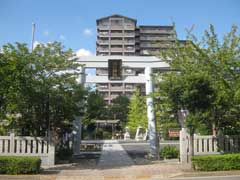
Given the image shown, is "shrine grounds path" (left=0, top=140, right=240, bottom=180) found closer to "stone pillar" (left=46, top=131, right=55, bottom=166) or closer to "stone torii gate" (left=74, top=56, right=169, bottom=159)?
"stone pillar" (left=46, top=131, right=55, bottom=166)

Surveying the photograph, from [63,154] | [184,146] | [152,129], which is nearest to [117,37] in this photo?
[152,129]

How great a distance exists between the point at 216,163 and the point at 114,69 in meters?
8.53

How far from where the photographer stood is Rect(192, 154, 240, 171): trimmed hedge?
1259 centimetres

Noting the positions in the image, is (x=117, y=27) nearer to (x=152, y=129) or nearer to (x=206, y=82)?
(x=152, y=129)

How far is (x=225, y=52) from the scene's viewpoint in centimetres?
1490

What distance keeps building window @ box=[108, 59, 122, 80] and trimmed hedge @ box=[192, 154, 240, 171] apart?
7532 mm

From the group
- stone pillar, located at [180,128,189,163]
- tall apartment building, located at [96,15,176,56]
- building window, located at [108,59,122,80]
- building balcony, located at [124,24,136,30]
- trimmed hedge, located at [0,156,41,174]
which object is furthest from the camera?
building balcony, located at [124,24,136,30]

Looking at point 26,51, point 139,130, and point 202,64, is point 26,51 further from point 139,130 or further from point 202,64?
point 139,130

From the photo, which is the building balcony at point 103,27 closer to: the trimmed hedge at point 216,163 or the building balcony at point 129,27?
the building balcony at point 129,27

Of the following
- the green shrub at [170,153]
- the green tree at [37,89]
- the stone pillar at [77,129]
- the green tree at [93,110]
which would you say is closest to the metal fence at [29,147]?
the green tree at [37,89]

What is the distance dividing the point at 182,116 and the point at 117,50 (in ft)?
283

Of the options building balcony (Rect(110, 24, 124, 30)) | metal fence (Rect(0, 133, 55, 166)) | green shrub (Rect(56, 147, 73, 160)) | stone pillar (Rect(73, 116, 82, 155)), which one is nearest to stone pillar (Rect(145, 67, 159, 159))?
stone pillar (Rect(73, 116, 82, 155))

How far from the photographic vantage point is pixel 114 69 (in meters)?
18.7

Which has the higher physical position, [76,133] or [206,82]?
[206,82]
